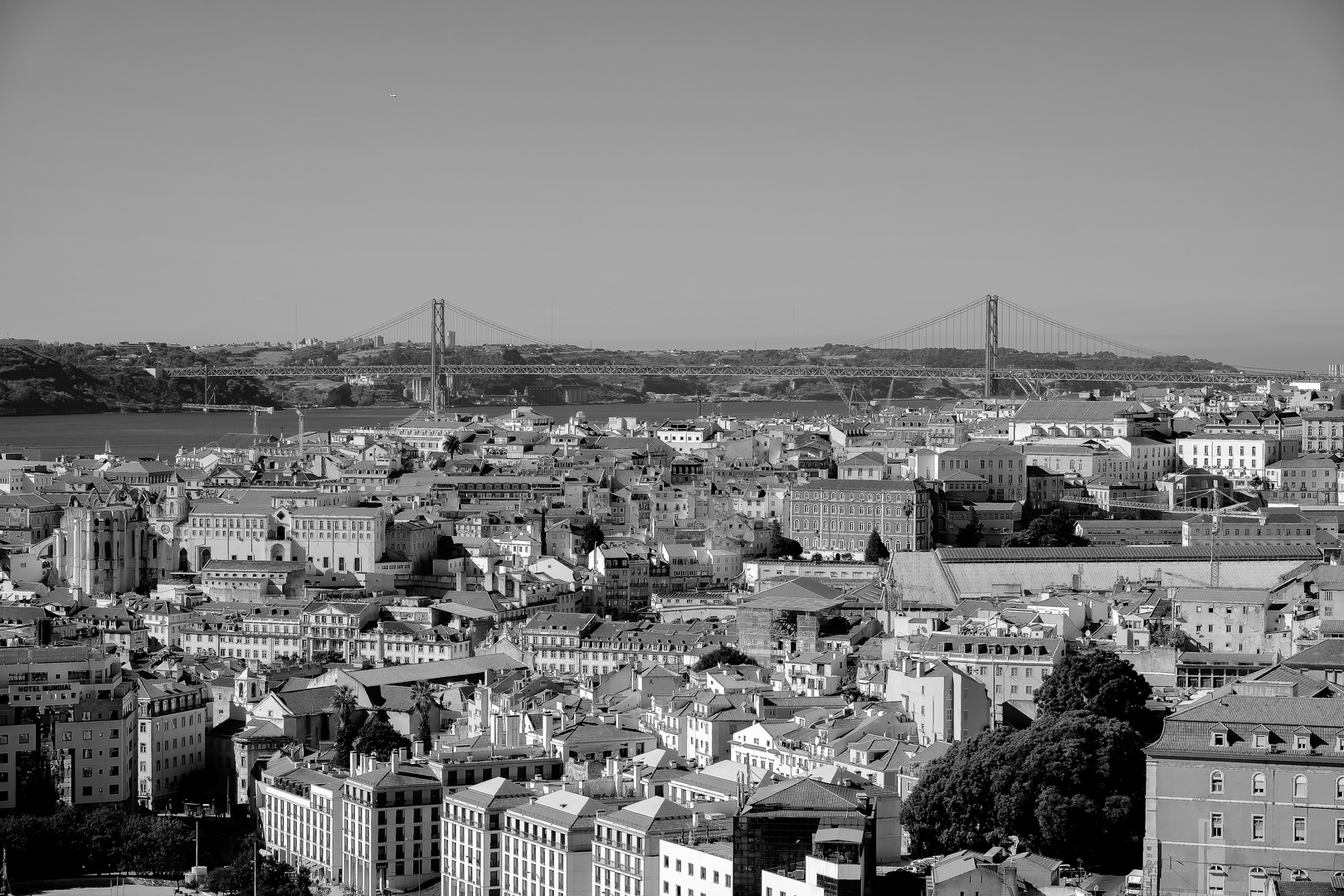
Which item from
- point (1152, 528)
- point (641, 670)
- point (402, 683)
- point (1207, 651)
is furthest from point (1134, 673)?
point (1152, 528)

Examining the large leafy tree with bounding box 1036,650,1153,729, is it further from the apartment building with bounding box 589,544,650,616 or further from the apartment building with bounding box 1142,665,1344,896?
the apartment building with bounding box 589,544,650,616

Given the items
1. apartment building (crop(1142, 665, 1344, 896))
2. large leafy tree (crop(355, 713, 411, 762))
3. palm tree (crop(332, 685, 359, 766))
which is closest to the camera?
apartment building (crop(1142, 665, 1344, 896))

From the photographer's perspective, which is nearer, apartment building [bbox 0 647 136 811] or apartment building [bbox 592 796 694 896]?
apartment building [bbox 592 796 694 896]

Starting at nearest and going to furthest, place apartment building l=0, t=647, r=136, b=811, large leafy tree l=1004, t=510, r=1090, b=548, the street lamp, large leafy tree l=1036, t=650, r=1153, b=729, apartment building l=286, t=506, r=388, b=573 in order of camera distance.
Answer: large leafy tree l=1036, t=650, r=1153, b=729, the street lamp, apartment building l=0, t=647, r=136, b=811, large leafy tree l=1004, t=510, r=1090, b=548, apartment building l=286, t=506, r=388, b=573

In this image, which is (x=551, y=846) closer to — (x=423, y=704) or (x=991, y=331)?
(x=423, y=704)

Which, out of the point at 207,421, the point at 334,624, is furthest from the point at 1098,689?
the point at 207,421

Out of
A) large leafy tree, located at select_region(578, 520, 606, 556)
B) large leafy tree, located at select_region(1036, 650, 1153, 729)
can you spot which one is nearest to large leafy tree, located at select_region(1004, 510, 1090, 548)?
large leafy tree, located at select_region(578, 520, 606, 556)
